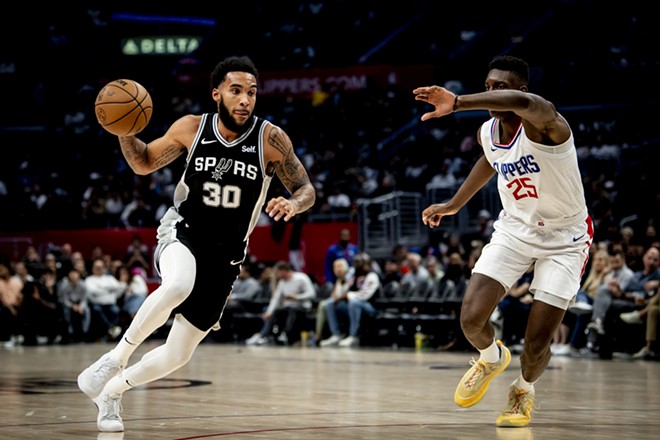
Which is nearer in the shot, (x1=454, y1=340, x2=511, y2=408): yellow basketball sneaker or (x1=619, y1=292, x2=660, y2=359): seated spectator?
(x1=454, y1=340, x2=511, y2=408): yellow basketball sneaker

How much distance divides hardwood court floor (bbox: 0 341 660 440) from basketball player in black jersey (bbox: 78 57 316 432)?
1.23 feet

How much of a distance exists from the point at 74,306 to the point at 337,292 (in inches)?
204

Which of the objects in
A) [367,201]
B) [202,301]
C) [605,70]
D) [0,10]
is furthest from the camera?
[0,10]

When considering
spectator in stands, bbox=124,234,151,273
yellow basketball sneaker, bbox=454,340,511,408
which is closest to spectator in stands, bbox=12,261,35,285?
spectator in stands, bbox=124,234,151,273

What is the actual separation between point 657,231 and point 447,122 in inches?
366

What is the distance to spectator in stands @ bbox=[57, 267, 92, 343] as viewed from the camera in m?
18.6

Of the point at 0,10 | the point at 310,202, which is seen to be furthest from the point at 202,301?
the point at 0,10

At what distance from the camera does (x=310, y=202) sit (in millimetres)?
6074

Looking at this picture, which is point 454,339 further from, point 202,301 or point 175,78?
point 175,78

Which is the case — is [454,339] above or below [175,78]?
below

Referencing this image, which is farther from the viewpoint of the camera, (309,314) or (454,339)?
(309,314)

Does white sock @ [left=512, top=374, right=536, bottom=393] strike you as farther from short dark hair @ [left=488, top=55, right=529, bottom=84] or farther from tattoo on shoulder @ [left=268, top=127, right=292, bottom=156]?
tattoo on shoulder @ [left=268, top=127, right=292, bottom=156]

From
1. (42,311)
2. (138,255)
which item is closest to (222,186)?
(42,311)

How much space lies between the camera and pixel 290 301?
57.5 ft
